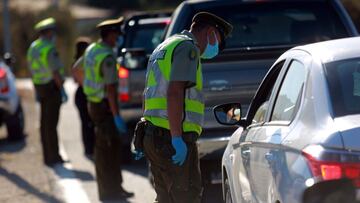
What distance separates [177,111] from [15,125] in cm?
1047

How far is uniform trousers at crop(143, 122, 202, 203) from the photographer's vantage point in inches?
259

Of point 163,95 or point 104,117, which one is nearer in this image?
point 163,95

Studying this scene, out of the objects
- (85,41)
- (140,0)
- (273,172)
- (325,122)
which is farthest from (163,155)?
(140,0)

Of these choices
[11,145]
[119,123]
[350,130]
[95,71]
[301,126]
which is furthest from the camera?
A: [11,145]

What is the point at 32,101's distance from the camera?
27.0m

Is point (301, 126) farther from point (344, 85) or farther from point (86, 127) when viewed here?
point (86, 127)

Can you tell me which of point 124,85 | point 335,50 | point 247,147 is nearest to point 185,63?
point 247,147

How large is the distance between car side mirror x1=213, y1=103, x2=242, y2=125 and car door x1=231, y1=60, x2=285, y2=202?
0.10 metres

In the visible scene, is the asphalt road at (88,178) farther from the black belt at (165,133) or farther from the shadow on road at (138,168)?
the black belt at (165,133)

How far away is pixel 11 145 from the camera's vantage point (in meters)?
16.1

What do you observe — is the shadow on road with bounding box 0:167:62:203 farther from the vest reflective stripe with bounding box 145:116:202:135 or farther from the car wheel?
the vest reflective stripe with bounding box 145:116:202:135

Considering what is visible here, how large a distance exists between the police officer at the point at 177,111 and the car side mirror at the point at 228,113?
0.49 ft

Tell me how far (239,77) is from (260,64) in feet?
0.73

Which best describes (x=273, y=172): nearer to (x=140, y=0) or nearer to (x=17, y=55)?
(x=17, y=55)
